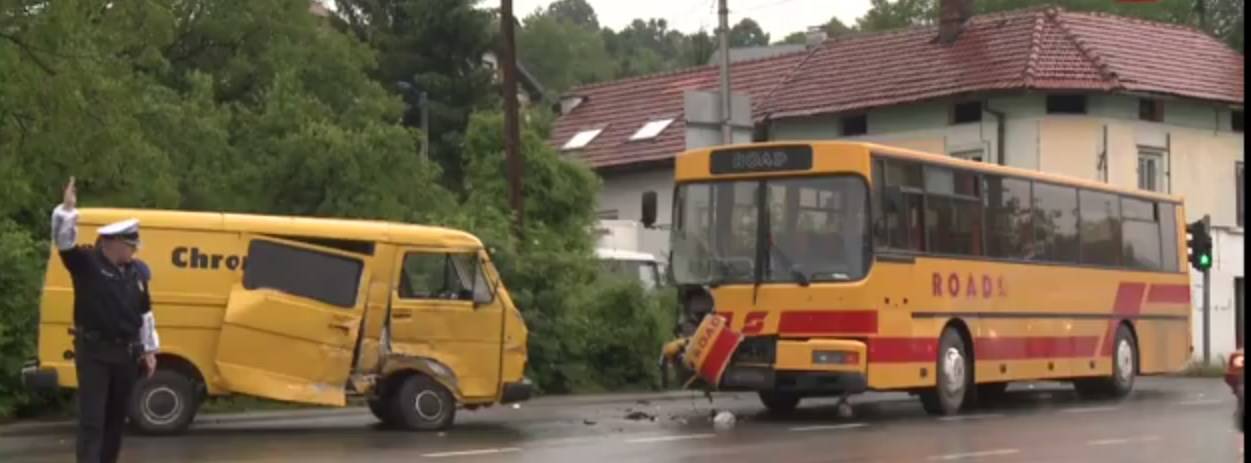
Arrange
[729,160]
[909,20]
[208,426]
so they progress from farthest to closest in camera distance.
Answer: [909,20] → [729,160] → [208,426]

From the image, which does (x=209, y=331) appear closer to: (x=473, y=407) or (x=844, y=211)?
(x=473, y=407)

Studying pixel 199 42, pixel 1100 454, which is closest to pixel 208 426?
pixel 1100 454

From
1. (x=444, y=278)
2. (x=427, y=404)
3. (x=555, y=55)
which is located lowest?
(x=427, y=404)

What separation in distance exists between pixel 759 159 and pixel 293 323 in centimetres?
581

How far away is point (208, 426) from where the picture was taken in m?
21.4

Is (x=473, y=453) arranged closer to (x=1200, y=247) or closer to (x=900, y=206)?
(x=900, y=206)

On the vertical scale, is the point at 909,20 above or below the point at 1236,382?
above

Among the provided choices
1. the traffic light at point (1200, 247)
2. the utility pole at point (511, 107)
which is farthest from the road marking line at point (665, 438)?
the traffic light at point (1200, 247)

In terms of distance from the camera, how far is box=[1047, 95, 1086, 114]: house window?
48.2 meters

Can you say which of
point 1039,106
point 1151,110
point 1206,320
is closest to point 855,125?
point 1039,106

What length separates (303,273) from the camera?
20.2 m

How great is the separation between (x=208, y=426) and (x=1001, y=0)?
60150 mm

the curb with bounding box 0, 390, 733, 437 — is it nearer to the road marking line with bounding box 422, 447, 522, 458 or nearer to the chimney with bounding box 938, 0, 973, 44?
the road marking line with bounding box 422, 447, 522, 458

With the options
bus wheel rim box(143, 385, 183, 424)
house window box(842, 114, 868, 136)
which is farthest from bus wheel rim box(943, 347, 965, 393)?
Result: house window box(842, 114, 868, 136)
